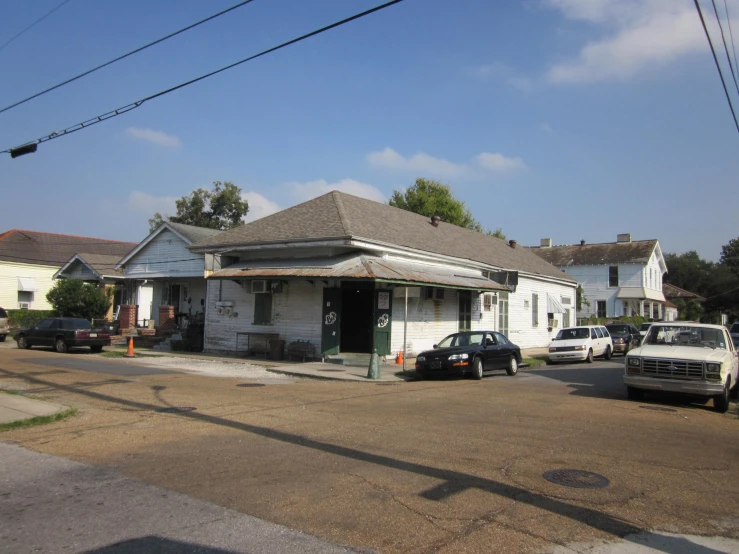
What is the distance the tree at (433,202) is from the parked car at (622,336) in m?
24.2

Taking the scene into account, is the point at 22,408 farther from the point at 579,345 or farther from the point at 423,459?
the point at 579,345

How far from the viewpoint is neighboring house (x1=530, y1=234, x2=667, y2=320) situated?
170ft

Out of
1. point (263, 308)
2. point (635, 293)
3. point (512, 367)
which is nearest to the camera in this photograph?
point (512, 367)

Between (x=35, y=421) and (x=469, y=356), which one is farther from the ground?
(x=469, y=356)

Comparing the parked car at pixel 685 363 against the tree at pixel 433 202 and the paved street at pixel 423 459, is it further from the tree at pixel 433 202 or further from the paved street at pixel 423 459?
the tree at pixel 433 202

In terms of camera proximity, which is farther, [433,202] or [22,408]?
[433,202]

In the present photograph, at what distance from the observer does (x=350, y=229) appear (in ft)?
65.9

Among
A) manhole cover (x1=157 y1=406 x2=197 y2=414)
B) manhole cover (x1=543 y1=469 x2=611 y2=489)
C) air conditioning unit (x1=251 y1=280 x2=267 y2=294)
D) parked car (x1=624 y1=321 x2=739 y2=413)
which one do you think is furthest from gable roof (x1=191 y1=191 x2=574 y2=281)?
manhole cover (x1=543 y1=469 x2=611 y2=489)

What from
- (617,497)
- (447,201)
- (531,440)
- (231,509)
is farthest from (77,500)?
(447,201)

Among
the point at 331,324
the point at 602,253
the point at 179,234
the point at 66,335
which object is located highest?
the point at 602,253

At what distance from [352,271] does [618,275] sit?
41.6 meters

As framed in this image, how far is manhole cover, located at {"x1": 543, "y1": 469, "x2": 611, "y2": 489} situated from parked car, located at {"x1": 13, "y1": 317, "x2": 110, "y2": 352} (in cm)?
2208

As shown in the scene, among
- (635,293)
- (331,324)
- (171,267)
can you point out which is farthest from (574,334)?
(635,293)

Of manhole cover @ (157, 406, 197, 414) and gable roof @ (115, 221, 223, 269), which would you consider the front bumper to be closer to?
manhole cover @ (157, 406, 197, 414)
